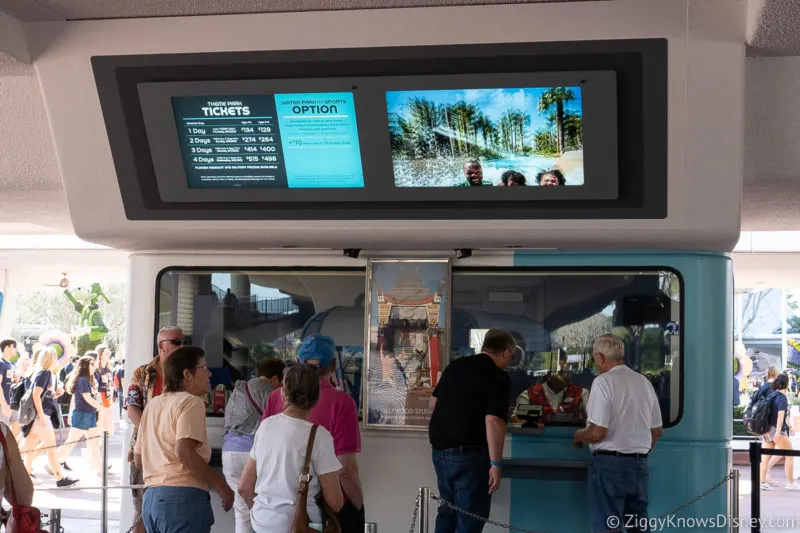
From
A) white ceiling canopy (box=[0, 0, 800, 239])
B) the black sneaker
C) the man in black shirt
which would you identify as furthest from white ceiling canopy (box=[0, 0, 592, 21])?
the black sneaker

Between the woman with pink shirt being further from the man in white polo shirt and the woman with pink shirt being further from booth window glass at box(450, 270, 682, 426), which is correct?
the man in white polo shirt

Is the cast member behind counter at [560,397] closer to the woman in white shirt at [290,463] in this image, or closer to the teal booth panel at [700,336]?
the teal booth panel at [700,336]

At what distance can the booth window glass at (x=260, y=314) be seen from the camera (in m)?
6.23

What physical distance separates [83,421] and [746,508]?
8.12m

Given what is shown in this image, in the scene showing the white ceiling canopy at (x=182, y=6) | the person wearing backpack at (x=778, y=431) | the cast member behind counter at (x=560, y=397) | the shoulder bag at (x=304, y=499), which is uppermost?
the white ceiling canopy at (x=182, y=6)

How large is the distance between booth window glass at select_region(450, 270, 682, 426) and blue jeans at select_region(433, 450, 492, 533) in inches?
21.8

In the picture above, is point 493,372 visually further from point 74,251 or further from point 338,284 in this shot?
point 74,251

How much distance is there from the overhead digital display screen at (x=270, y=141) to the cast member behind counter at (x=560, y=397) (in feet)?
5.72

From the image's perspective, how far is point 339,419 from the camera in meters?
4.64

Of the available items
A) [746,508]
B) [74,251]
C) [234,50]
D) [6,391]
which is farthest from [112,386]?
[234,50]

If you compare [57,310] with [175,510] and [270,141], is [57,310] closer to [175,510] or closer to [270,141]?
[270,141]

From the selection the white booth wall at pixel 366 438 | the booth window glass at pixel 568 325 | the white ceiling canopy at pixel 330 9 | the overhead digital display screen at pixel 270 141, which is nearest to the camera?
the white ceiling canopy at pixel 330 9

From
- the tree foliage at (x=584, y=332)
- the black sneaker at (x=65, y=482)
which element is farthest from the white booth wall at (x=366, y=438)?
the black sneaker at (x=65, y=482)

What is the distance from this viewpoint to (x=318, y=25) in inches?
195
